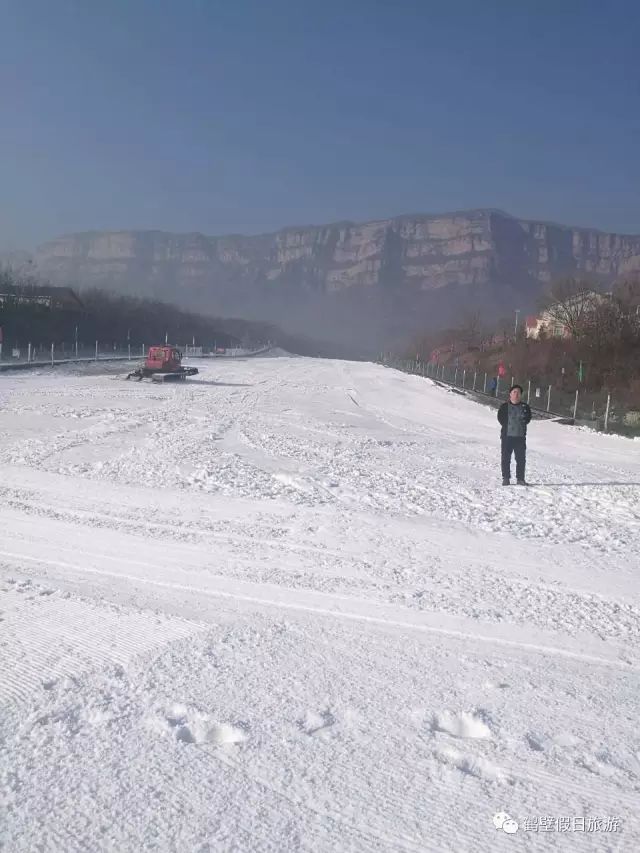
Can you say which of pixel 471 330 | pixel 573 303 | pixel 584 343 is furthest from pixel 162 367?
pixel 471 330

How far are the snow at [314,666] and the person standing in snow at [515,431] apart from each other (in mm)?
575

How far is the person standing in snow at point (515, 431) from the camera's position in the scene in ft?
38.2

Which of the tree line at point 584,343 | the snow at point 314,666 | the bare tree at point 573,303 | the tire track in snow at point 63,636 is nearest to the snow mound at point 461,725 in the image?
the snow at point 314,666

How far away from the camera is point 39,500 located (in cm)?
948

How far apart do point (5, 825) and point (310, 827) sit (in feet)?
4.26

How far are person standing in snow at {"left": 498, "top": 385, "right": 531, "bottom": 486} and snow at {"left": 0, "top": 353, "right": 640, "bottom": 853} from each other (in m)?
0.58

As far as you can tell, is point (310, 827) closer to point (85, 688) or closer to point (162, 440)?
point (85, 688)

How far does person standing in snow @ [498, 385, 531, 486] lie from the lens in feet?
38.2

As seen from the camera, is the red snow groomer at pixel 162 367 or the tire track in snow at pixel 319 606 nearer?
the tire track in snow at pixel 319 606

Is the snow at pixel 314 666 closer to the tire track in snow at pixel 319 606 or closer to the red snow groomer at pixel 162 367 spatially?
the tire track in snow at pixel 319 606

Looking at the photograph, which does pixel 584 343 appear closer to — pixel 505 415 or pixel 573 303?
pixel 573 303

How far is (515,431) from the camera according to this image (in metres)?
11.7

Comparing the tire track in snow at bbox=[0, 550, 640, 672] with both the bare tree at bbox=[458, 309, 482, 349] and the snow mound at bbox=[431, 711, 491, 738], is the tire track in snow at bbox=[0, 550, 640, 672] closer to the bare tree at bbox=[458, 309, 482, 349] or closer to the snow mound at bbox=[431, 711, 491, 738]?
the snow mound at bbox=[431, 711, 491, 738]

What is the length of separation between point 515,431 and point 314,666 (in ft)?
26.6
